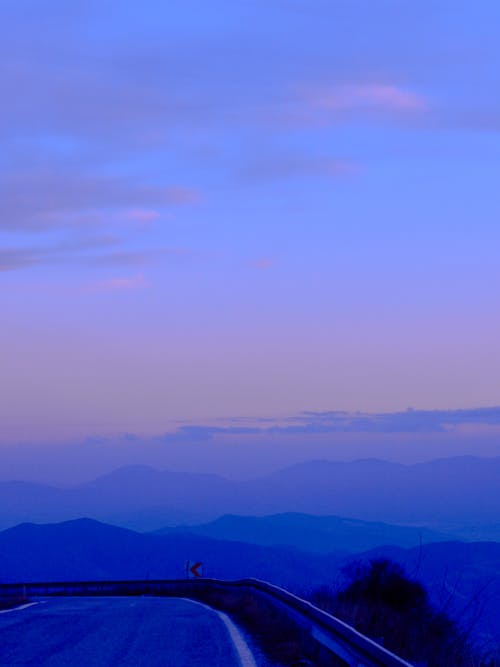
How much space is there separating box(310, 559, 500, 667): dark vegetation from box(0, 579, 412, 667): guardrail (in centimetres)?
64

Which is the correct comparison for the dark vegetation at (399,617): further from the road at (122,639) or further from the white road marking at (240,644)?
the road at (122,639)

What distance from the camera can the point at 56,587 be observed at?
44.1 m

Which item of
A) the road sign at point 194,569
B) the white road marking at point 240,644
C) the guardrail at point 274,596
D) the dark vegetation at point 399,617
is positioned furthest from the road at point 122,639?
the road sign at point 194,569

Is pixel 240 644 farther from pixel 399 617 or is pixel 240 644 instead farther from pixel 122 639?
pixel 399 617

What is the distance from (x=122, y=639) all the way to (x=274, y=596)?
228 inches

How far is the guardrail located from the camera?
35.5ft

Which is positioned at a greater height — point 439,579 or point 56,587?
point 439,579

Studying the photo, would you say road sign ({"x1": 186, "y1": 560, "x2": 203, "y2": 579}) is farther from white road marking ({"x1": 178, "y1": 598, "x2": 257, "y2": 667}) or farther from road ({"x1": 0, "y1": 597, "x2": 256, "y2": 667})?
white road marking ({"x1": 178, "y1": 598, "x2": 257, "y2": 667})

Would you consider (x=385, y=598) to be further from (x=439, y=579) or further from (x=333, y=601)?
(x=439, y=579)

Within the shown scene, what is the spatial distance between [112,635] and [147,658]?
3663 millimetres

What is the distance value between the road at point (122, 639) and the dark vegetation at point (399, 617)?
174cm

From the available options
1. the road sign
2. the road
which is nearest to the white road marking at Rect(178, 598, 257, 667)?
the road

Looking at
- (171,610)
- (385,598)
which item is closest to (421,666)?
(171,610)

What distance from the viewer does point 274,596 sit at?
881 inches
